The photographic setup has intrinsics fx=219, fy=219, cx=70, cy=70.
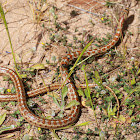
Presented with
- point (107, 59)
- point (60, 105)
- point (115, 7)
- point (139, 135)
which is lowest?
point (139, 135)

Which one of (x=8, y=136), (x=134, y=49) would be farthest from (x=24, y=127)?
(x=134, y=49)

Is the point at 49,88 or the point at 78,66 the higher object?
the point at 78,66

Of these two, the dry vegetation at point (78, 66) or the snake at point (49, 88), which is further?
the dry vegetation at point (78, 66)

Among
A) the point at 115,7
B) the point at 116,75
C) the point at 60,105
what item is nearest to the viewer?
the point at 60,105

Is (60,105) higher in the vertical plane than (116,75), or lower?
lower

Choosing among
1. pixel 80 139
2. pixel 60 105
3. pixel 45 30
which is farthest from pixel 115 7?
pixel 80 139

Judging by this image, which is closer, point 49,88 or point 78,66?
point 49,88

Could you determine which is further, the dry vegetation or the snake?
the dry vegetation

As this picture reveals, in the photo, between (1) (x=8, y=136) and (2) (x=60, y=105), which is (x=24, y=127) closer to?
(1) (x=8, y=136)

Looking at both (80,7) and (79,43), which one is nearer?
(79,43)

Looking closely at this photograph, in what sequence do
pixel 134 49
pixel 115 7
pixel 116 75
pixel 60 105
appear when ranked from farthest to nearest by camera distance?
1. pixel 115 7
2. pixel 134 49
3. pixel 116 75
4. pixel 60 105
